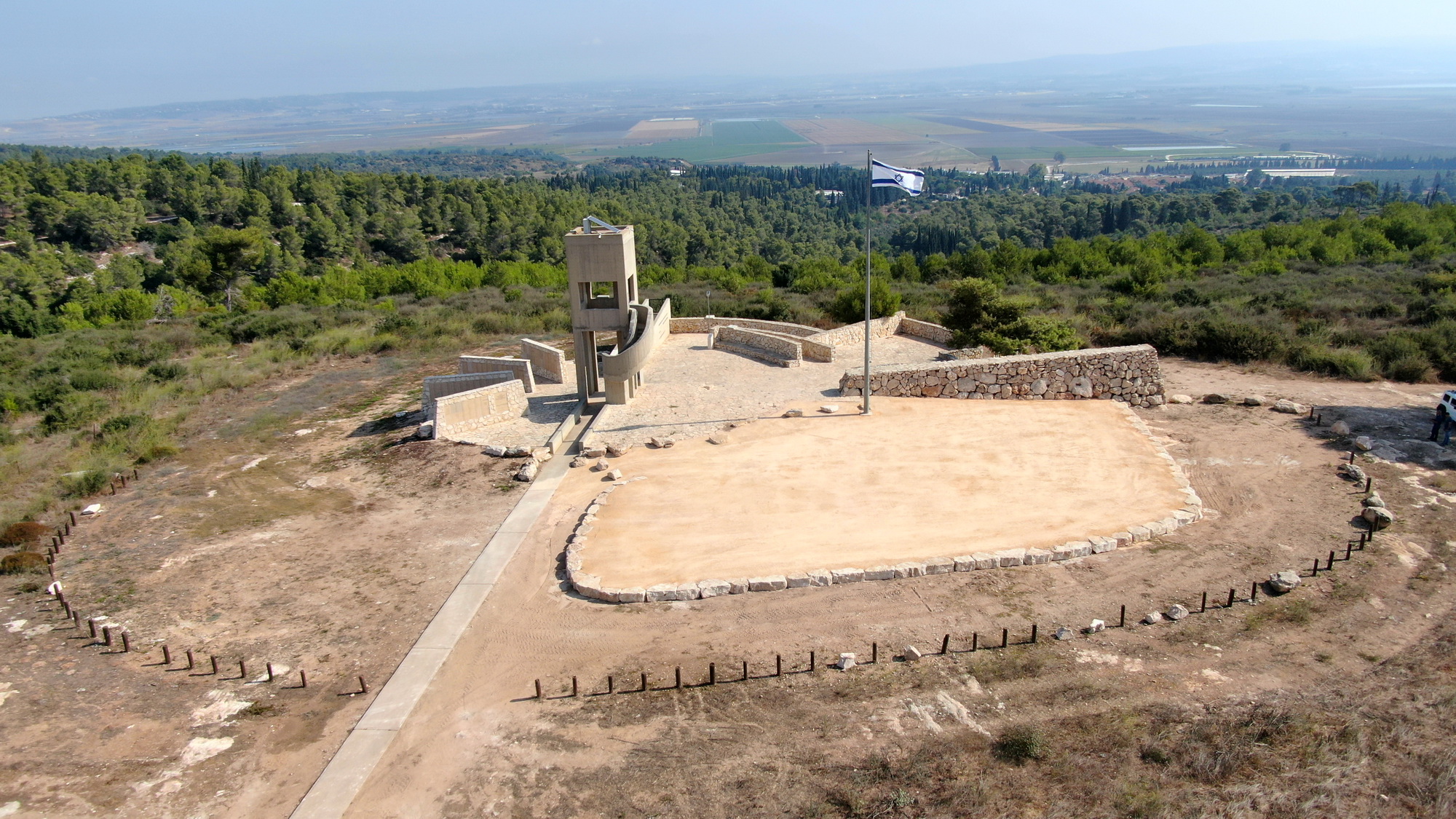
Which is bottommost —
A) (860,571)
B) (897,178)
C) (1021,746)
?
(1021,746)

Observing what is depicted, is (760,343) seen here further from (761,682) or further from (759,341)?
(761,682)

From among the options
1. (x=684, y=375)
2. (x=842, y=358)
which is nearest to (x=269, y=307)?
(x=684, y=375)

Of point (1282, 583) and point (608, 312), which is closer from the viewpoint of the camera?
point (1282, 583)

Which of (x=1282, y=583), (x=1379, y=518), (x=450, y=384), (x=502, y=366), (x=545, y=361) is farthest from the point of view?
(x=545, y=361)

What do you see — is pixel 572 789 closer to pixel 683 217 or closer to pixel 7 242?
pixel 7 242

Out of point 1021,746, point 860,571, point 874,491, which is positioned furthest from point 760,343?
point 1021,746

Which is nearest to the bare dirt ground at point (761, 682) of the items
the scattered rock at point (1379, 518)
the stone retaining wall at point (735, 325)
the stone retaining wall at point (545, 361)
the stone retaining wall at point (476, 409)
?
the scattered rock at point (1379, 518)

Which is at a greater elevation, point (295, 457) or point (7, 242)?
point (7, 242)
